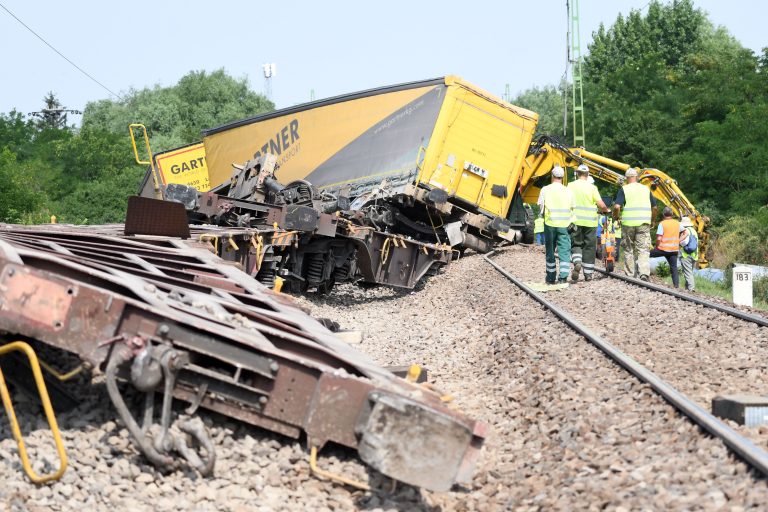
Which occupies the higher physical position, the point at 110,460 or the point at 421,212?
the point at 421,212

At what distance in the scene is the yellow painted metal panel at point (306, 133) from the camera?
17.7 meters

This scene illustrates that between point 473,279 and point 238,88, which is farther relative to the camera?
point 238,88

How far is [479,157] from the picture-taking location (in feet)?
58.3

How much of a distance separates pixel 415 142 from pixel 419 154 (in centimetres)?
31

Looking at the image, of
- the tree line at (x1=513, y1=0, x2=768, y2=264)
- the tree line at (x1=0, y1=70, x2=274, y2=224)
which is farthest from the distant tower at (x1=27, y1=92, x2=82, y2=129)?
the tree line at (x1=513, y1=0, x2=768, y2=264)

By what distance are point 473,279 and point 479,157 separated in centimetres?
310

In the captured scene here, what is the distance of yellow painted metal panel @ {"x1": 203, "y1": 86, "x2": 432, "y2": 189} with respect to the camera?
17.7 meters

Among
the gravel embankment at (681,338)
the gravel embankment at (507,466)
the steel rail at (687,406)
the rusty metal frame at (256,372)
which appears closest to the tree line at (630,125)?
the gravel embankment at (681,338)

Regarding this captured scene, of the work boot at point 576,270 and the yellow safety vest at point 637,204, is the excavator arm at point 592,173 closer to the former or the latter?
the yellow safety vest at point 637,204

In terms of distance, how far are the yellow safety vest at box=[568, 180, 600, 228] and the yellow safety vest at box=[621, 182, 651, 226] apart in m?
0.74

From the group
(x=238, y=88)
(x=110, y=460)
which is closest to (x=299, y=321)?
(x=110, y=460)

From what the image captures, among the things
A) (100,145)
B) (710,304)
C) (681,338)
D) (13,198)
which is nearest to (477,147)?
(710,304)

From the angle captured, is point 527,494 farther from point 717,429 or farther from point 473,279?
point 473,279

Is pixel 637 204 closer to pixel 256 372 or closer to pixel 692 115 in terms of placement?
pixel 256 372
